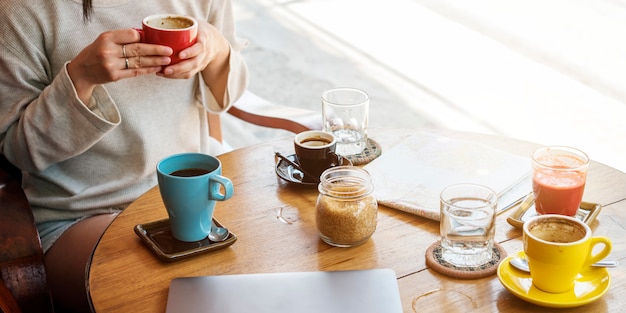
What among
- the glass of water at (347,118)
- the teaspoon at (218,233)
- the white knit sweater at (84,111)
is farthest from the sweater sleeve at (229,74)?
the teaspoon at (218,233)

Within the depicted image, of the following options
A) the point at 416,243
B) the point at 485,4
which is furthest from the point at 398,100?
the point at 416,243

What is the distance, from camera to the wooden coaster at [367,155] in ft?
4.63

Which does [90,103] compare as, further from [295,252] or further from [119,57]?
[295,252]

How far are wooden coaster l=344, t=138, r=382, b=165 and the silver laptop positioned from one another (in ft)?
1.21

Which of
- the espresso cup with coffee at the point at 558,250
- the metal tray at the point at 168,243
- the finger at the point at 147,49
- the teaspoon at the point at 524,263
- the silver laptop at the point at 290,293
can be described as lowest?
the metal tray at the point at 168,243

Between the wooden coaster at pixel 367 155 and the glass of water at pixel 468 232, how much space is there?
31 cm

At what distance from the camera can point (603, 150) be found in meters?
2.86

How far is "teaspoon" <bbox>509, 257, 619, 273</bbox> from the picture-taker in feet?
3.40

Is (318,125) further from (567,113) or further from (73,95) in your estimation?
(567,113)

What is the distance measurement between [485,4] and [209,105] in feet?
9.93

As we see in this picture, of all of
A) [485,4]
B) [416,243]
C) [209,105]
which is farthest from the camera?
[485,4]

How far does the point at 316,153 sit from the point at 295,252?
24 centimetres

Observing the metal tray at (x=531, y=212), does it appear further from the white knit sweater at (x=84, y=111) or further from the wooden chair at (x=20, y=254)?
the wooden chair at (x=20, y=254)

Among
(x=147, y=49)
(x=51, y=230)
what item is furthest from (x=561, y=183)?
(x=51, y=230)
